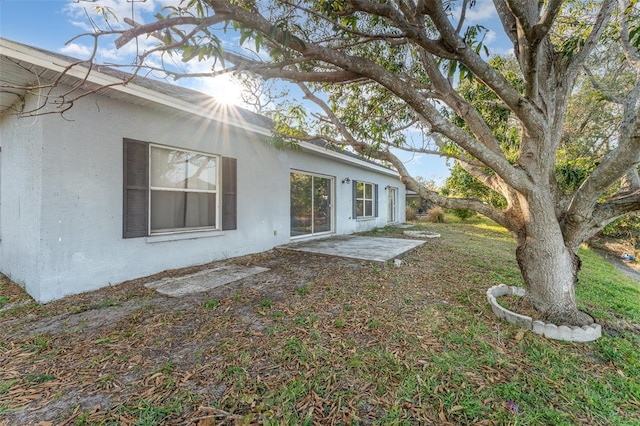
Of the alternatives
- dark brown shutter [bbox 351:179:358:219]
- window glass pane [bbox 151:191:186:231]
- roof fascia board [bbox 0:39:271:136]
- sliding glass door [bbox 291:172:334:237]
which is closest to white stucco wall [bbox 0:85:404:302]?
window glass pane [bbox 151:191:186:231]

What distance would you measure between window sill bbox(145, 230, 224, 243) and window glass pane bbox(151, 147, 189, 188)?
934 mm

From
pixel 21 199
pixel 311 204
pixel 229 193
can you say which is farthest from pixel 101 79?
pixel 311 204

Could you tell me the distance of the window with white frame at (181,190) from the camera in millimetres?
4961

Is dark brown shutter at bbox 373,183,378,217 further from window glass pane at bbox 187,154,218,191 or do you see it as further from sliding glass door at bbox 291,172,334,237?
window glass pane at bbox 187,154,218,191

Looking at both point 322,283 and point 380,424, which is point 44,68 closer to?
point 322,283

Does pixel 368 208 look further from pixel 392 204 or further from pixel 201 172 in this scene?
pixel 201 172

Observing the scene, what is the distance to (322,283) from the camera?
4582 mm

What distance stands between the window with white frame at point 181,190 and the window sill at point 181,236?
139 millimetres

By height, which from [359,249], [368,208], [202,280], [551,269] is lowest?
[202,280]

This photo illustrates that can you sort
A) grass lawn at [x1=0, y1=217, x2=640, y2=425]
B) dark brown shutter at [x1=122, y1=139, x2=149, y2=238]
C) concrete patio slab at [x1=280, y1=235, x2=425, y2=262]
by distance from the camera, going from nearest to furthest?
1. grass lawn at [x1=0, y1=217, x2=640, y2=425]
2. dark brown shutter at [x1=122, y1=139, x2=149, y2=238]
3. concrete patio slab at [x1=280, y1=235, x2=425, y2=262]

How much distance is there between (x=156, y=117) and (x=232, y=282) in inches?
130

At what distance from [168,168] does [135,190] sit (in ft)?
2.66

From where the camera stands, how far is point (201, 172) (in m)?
5.74

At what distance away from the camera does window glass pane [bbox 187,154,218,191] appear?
554 cm
